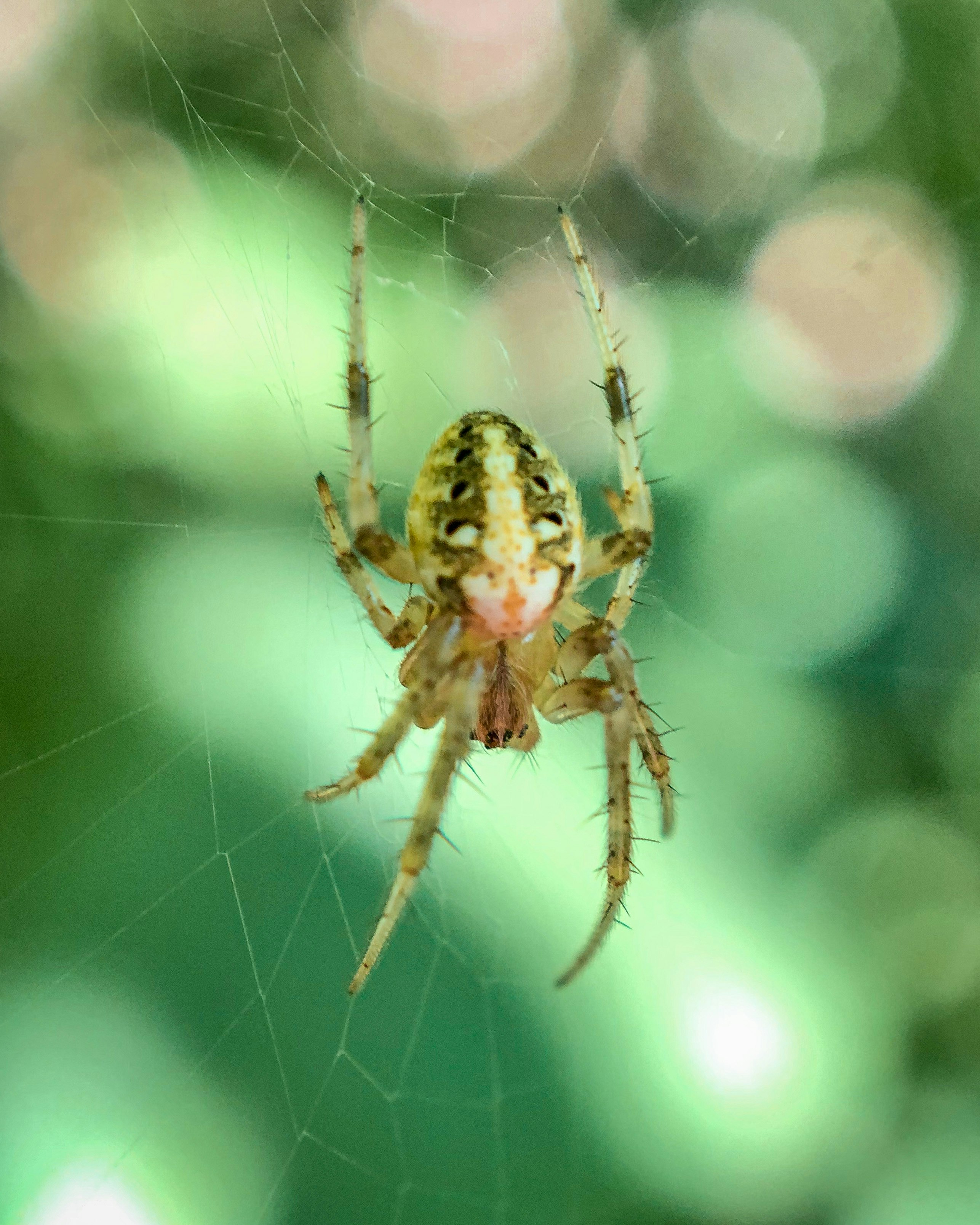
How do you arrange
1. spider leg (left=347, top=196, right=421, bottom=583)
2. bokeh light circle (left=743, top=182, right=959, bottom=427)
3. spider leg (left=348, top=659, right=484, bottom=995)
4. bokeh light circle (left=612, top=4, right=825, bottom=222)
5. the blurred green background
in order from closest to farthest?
spider leg (left=348, top=659, right=484, bottom=995), spider leg (left=347, top=196, right=421, bottom=583), the blurred green background, bokeh light circle (left=612, top=4, right=825, bottom=222), bokeh light circle (left=743, top=182, right=959, bottom=427)

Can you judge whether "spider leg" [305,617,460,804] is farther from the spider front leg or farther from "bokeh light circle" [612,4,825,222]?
"bokeh light circle" [612,4,825,222]

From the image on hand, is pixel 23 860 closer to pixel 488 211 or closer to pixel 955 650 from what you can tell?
pixel 488 211

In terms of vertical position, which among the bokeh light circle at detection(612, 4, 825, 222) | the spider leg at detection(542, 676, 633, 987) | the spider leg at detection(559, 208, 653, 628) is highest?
the bokeh light circle at detection(612, 4, 825, 222)

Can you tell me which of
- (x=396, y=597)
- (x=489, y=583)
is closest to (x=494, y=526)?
(x=489, y=583)

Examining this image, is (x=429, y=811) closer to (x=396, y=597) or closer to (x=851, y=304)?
(x=396, y=597)

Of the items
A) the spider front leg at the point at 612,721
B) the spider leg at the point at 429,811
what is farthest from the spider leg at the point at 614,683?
the spider leg at the point at 429,811

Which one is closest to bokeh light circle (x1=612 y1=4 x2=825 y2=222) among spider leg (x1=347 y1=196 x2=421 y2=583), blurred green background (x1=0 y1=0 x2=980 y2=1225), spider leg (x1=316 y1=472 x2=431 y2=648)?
blurred green background (x1=0 y1=0 x2=980 y2=1225)

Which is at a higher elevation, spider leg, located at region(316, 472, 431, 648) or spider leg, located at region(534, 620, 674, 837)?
spider leg, located at region(534, 620, 674, 837)

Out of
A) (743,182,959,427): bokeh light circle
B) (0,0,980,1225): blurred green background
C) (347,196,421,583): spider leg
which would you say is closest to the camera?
(347,196,421,583): spider leg
